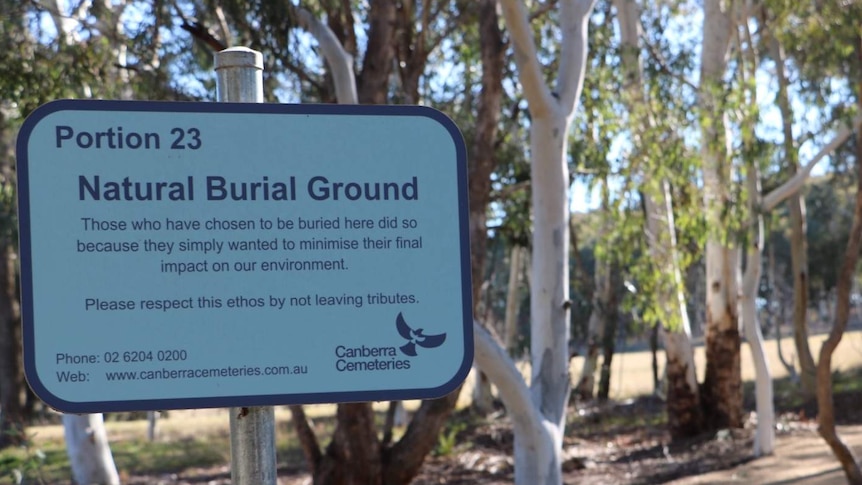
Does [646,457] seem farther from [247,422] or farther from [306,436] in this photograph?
[247,422]

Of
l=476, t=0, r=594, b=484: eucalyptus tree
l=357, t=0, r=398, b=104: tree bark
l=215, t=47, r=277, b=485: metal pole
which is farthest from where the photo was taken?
l=357, t=0, r=398, b=104: tree bark

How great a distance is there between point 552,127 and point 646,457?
25.3ft

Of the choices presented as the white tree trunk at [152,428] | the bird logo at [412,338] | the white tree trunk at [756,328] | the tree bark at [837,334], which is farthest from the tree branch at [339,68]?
the white tree trunk at [152,428]

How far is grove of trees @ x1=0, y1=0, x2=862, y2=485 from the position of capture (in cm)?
773

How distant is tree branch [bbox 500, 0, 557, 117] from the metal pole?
529 centimetres

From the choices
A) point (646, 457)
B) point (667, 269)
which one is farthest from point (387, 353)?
point (646, 457)

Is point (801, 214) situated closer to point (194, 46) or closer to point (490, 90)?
point (490, 90)

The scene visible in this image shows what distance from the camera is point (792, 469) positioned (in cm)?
1180

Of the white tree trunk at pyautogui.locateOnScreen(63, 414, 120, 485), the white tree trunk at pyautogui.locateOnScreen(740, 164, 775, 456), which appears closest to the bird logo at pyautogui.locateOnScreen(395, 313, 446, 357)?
the white tree trunk at pyautogui.locateOnScreen(63, 414, 120, 485)

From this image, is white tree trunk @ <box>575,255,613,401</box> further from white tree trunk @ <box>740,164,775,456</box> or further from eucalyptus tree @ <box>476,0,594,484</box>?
eucalyptus tree @ <box>476,0,594,484</box>

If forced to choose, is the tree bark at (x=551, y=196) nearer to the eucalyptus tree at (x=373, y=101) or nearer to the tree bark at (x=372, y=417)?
the eucalyptus tree at (x=373, y=101)

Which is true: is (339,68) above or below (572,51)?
above

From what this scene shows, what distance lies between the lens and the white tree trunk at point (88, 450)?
457 inches

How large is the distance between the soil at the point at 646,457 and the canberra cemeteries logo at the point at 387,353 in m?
9.16
